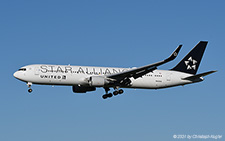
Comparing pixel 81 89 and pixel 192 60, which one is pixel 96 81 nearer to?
pixel 81 89

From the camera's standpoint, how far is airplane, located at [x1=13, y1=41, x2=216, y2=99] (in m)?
58.0

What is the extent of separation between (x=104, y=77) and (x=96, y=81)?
1882 mm

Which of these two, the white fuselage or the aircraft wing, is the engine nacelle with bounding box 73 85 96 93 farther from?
the aircraft wing

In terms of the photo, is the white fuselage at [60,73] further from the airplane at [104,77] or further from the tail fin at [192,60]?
the tail fin at [192,60]

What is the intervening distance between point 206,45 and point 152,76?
11302 mm

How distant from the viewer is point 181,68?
66.9 metres

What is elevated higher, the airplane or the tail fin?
the tail fin

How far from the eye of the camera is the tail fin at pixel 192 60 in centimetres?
6710

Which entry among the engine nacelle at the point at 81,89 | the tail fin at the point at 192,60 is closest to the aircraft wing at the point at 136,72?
the engine nacelle at the point at 81,89

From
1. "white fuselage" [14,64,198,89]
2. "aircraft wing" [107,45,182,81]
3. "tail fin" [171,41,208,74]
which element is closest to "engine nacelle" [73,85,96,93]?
"white fuselage" [14,64,198,89]

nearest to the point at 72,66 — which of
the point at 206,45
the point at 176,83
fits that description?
the point at 176,83

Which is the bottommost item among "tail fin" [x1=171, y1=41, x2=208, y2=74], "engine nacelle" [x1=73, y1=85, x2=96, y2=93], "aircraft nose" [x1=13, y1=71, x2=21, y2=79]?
"engine nacelle" [x1=73, y1=85, x2=96, y2=93]

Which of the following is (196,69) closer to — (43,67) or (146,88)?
(146,88)

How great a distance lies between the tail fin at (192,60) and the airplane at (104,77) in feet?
1.88
